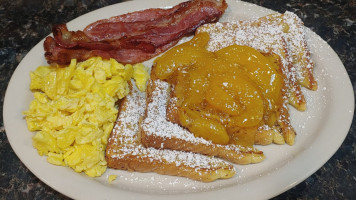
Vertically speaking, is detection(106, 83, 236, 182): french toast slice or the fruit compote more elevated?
the fruit compote

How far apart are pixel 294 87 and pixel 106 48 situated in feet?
4.11

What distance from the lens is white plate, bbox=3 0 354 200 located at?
6.52 ft

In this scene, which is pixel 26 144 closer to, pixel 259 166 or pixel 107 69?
pixel 107 69

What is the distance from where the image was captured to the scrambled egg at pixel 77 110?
6.79 ft

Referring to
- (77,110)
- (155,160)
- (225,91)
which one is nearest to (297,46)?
(225,91)

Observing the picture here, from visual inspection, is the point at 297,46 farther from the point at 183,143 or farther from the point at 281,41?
the point at 183,143

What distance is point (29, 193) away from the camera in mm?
2246

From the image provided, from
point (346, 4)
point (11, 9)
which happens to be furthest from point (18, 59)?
point (346, 4)

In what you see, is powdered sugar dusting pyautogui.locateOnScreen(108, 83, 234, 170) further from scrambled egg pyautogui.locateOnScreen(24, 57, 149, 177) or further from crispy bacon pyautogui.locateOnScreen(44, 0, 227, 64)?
crispy bacon pyautogui.locateOnScreen(44, 0, 227, 64)

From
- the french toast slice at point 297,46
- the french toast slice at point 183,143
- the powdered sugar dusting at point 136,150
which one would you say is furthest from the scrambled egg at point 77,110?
the french toast slice at point 297,46

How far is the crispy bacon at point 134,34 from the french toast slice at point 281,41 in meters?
0.15

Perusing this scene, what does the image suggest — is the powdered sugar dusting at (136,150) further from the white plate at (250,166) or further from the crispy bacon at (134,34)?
the crispy bacon at (134,34)

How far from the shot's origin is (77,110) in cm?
216

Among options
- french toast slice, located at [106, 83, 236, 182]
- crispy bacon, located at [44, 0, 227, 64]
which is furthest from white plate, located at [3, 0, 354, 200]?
crispy bacon, located at [44, 0, 227, 64]
